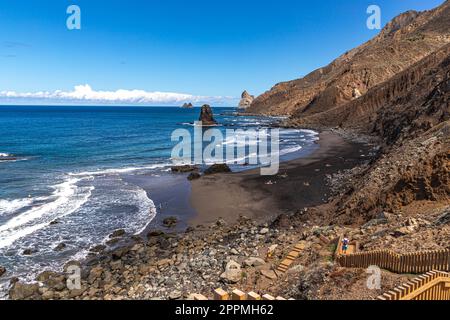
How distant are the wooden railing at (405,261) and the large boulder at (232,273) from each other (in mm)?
4663

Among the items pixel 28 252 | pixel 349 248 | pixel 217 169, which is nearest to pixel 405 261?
pixel 349 248

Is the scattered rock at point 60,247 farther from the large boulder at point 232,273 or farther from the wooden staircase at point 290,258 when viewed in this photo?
the wooden staircase at point 290,258

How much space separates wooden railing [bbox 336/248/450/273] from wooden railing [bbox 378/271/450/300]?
0.95 meters

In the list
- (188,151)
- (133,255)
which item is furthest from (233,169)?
(133,255)

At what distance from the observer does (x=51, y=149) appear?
5750 cm

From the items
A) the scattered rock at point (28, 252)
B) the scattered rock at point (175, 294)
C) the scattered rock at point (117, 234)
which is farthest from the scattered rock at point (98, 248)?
the scattered rock at point (175, 294)

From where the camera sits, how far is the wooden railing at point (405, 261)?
31.9ft

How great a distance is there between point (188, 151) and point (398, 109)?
117 ft

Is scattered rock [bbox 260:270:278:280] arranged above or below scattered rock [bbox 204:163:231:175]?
below

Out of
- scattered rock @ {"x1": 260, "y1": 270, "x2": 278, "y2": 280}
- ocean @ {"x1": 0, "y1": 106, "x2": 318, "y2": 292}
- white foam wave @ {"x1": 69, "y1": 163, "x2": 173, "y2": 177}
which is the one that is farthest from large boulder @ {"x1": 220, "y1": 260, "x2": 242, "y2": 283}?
white foam wave @ {"x1": 69, "y1": 163, "x2": 173, "y2": 177}

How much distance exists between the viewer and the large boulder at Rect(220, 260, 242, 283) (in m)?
14.6

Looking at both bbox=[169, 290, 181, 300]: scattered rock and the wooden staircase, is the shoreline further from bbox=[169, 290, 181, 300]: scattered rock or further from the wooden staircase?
the wooden staircase

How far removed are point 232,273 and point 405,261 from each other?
6.96 meters
